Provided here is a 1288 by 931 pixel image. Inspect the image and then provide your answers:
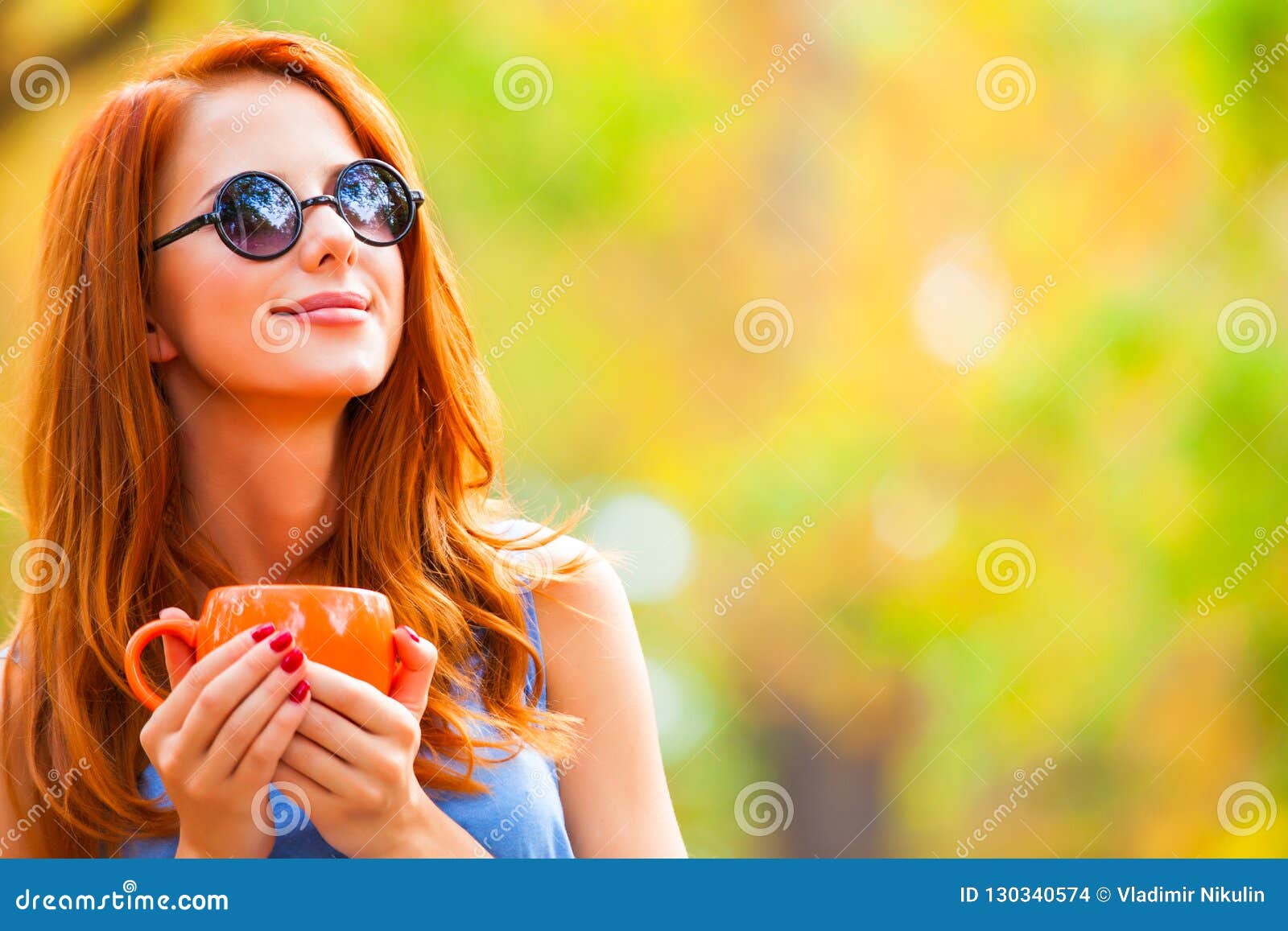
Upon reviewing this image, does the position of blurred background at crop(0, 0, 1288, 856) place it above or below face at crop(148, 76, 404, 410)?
above

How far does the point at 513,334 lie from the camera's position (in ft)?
14.0

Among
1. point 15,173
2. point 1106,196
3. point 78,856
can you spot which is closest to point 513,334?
point 15,173

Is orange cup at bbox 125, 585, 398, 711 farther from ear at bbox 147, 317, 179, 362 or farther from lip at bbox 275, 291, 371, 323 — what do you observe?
ear at bbox 147, 317, 179, 362

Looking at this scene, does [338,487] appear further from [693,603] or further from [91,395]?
[693,603]

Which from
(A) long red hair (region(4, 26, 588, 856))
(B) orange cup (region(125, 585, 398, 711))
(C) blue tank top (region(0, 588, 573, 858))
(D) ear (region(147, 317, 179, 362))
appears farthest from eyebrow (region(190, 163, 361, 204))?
(C) blue tank top (region(0, 588, 573, 858))

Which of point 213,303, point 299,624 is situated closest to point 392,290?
point 213,303

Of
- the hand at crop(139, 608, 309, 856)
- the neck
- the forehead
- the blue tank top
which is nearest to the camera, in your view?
the hand at crop(139, 608, 309, 856)

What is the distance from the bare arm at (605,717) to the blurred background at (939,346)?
268 cm

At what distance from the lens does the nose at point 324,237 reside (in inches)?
66.2

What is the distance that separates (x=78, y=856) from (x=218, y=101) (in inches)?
42.0

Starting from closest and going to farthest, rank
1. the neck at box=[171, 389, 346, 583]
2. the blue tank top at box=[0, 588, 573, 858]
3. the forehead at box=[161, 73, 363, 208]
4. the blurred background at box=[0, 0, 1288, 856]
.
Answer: the blue tank top at box=[0, 588, 573, 858]
the forehead at box=[161, 73, 363, 208]
the neck at box=[171, 389, 346, 583]
the blurred background at box=[0, 0, 1288, 856]

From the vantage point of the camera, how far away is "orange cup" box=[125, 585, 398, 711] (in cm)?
139

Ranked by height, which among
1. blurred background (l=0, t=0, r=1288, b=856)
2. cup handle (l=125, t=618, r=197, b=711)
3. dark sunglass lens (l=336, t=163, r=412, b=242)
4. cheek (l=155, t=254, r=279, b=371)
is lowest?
cup handle (l=125, t=618, r=197, b=711)

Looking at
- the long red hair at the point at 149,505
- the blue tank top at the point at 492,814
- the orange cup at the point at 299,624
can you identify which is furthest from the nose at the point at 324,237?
the blue tank top at the point at 492,814
